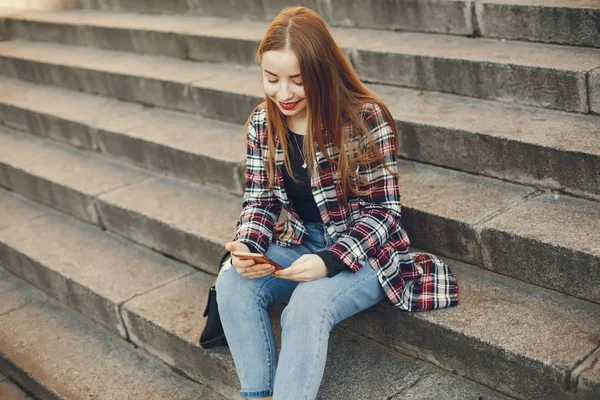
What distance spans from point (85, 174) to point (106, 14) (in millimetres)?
2257

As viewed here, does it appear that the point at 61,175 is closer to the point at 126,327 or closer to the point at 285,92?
the point at 126,327

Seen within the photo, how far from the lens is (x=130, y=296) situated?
3.87 m

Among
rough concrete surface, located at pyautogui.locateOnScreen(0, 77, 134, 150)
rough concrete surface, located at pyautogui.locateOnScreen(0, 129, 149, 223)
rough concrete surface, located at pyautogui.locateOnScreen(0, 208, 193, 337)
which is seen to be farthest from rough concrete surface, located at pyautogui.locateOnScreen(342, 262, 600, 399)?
rough concrete surface, located at pyautogui.locateOnScreen(0, 77, 134, 150)

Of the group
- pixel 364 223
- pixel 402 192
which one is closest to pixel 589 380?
pixel 364 223

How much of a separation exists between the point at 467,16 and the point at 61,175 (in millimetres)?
2589

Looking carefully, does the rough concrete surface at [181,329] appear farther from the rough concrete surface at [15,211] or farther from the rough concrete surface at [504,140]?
the rough concrete surface at [15,211]

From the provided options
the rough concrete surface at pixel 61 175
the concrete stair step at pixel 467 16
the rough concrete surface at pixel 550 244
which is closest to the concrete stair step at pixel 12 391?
the rough concrete surface at pixel 61 175

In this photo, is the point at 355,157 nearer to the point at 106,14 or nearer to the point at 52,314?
the point at 52,314

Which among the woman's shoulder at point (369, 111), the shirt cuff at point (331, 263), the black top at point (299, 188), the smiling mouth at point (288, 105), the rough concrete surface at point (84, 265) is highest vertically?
the smiling mouth at point (288, 105)

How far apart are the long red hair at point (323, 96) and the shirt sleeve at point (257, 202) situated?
87 mm

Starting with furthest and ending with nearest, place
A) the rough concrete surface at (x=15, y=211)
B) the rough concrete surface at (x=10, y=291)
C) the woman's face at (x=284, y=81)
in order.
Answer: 1. the rough concrete surface at (x=15, y=211)
2. the rough concrete surface at (x=10, y=291)
3. the woman's face at (x=284, y=81)

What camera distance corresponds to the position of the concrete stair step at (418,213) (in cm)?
298

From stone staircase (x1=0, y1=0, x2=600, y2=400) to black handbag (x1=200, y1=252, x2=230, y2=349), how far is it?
0.06 m

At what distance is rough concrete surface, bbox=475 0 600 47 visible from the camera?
3.70 meters
